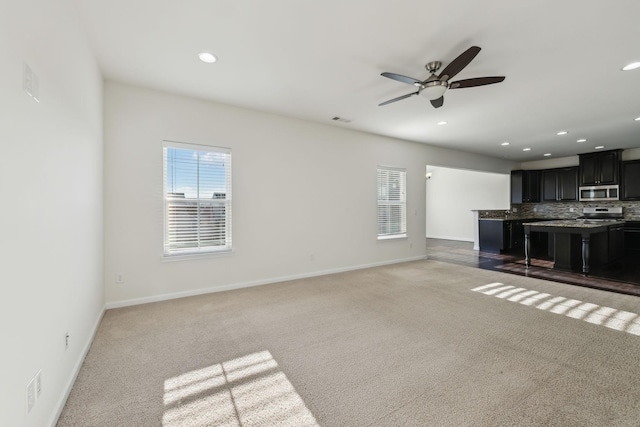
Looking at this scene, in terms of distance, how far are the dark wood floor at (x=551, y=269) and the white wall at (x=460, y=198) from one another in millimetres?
2369

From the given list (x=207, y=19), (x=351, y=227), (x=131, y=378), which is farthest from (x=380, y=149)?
(x=131, y=378)

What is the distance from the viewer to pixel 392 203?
611 centimetres

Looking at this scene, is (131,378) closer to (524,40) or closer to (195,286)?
(195,286)

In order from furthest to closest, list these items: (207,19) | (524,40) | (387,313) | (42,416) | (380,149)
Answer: (380,149)
(387,313)
(524,40)
(207,19)
(42,416)

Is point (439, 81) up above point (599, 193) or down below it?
above

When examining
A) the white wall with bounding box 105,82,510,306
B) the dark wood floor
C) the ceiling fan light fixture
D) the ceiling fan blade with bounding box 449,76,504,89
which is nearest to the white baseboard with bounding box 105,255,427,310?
the white wall with bounding box 105,82,510,306

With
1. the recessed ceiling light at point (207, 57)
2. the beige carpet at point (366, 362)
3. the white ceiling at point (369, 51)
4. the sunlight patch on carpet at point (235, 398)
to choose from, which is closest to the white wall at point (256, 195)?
the white ceiling at point (369, 51)

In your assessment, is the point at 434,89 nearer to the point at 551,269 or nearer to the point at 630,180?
the point at 551,269

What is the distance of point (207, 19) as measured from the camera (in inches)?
90.3

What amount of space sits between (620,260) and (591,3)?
23.1 feet

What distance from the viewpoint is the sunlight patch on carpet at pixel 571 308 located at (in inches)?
113

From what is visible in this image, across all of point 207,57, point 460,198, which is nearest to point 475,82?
point 207,57

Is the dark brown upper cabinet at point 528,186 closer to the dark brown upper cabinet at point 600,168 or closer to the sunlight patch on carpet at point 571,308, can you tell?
the dark brown upper cabinet at point 600,168

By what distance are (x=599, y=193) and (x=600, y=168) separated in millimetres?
686
